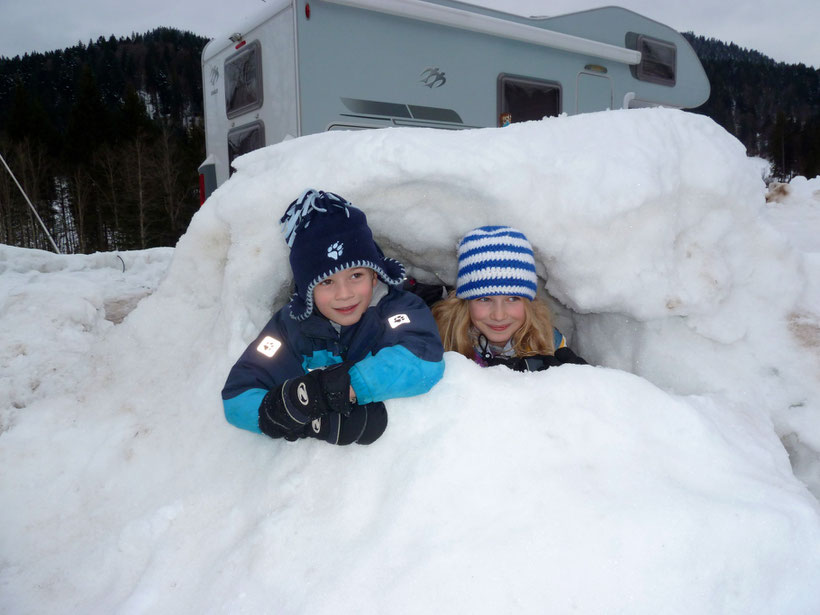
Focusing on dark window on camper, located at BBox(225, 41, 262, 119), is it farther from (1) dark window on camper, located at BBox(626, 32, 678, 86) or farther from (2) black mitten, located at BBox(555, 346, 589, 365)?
(1) dark window on camper, located at BBox(626, 32, 678, 86)

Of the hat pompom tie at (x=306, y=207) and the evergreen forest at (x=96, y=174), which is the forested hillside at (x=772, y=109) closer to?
the evergreen forest at (x=96, y=174)

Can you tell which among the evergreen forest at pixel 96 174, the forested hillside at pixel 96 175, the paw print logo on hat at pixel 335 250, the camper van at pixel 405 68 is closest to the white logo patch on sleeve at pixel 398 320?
the paw print logo on hat at pixel 335 250

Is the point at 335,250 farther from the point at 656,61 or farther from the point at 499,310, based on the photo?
the point at 656,61

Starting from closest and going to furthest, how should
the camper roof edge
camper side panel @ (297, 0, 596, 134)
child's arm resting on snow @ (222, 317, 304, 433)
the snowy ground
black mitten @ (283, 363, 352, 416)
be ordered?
the snowy ground
black mitten @ (283, 363, 352, 416)
child's arm resting on snow @ (222, 317, 304, 433)
camper side panel @ (297, 0, 596, 134)
the camper roof edge

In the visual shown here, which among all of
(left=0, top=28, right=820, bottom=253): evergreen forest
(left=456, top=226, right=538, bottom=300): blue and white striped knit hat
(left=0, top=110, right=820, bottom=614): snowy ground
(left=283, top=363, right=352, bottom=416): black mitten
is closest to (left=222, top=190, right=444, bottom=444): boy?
(left=283, top=363, right=352, bottom=416): black mitten

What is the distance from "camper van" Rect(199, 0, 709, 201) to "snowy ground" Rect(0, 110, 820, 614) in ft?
8.43

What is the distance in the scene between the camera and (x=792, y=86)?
73.3 meters

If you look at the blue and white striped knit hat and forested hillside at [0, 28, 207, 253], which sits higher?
forested hillside at [0, 28, 207, 253]

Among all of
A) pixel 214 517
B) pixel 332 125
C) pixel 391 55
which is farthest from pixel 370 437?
pixel 391 55

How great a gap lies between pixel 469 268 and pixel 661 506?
1.17 meters

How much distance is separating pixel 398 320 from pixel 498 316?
1.95ft

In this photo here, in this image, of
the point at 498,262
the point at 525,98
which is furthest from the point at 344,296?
the point at 525,98

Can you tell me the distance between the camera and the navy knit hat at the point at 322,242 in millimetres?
1935

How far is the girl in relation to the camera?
2203mm
